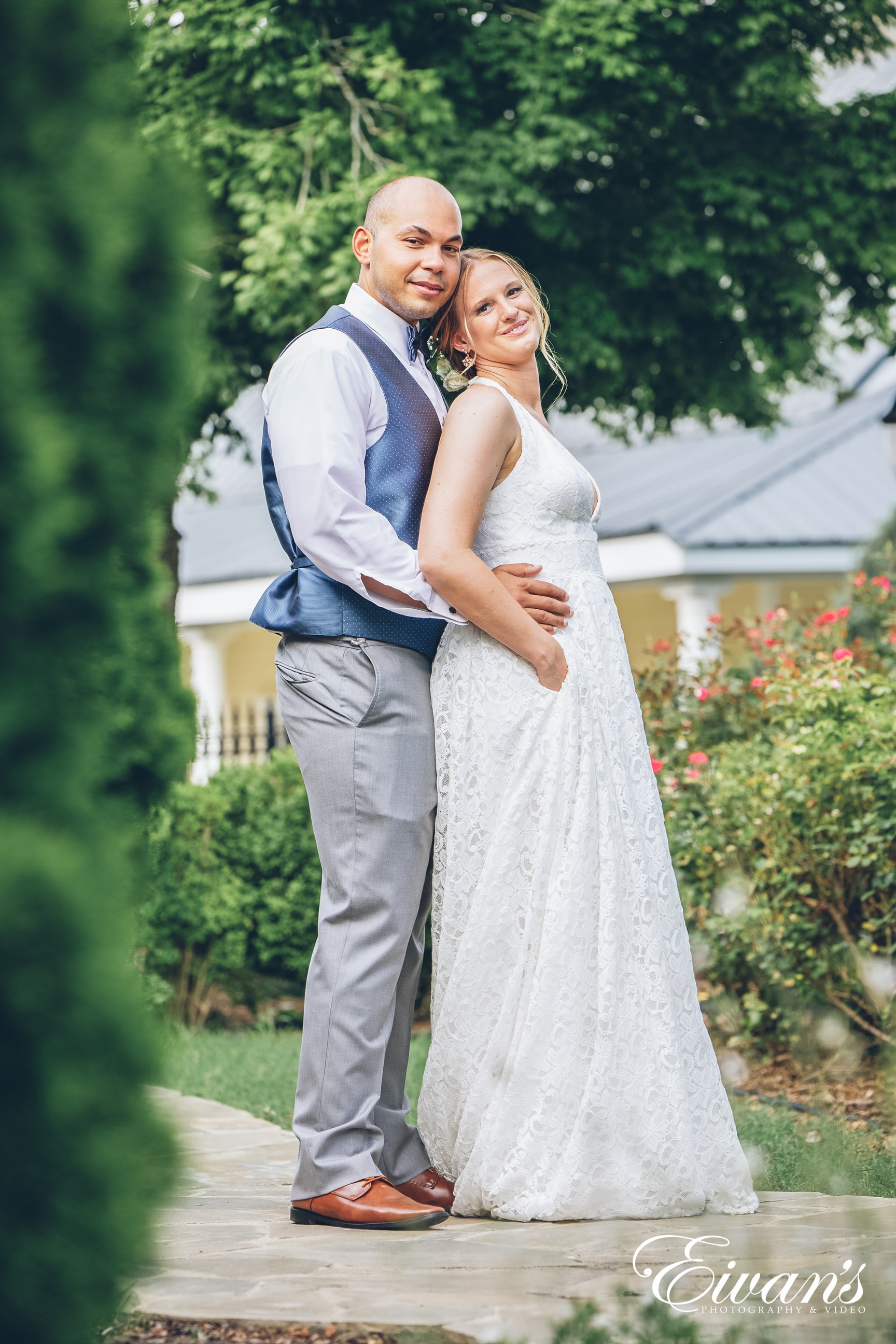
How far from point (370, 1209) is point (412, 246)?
2.18 metres

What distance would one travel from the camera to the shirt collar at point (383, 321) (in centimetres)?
331

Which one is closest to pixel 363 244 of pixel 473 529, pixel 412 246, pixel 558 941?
pixel 412 246

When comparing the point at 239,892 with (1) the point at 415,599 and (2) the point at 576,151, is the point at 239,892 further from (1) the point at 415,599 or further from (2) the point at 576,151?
(2) the point at 576,151

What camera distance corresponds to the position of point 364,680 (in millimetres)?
3133

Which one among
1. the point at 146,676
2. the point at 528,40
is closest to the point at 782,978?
the point at 146,676

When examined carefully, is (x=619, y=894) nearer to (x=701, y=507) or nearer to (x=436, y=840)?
(x=436, y=840)

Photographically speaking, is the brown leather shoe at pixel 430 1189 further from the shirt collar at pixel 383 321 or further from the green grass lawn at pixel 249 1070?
the shirt collar at pixel 383 321

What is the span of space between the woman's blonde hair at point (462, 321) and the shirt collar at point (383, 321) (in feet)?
0.60

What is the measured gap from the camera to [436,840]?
3.31m

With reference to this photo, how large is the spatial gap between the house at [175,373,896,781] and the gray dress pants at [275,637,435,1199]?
835 centimetres

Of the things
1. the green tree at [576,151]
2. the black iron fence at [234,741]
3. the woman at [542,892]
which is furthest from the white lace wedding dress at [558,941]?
the green tree at [576,151]

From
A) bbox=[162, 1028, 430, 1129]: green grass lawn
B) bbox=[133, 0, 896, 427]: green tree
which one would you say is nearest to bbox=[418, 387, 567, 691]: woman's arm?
bbox=[162, 1028, 430, 1129]: green grass lawn

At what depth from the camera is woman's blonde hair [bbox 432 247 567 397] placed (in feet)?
11.4

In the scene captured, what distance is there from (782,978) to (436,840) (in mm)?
2834
